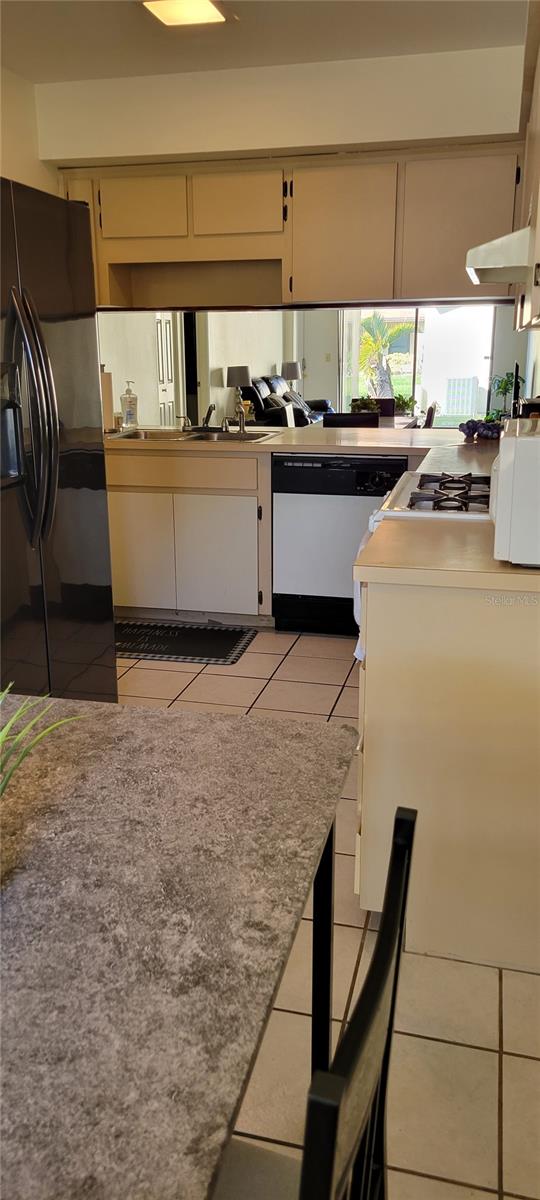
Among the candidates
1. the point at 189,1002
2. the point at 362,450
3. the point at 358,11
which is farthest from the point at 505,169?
the point at 189,1002

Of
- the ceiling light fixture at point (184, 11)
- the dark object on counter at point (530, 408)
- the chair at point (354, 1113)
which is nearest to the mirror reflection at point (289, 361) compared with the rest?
the dark object on counter at point (530, 408)

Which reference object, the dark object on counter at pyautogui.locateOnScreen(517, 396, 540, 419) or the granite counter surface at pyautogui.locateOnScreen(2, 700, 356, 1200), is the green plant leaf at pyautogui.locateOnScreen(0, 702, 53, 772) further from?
the dark object on counter at pyautogui.locateOnScreen(517, 396, 540, 419)

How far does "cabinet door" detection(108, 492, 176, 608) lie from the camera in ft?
13.7

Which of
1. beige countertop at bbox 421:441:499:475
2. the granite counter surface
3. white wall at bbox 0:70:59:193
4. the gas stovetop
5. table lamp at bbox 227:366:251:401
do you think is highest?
white wall at bbox 0:70:59:193

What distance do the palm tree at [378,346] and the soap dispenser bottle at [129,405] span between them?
1.17 m

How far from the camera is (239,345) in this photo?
456 centimetres

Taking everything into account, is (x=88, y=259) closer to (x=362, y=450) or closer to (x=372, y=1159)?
(x=362, y=450)

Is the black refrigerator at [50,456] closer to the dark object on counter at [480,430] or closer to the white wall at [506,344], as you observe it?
the dark object on counter at [480,430]

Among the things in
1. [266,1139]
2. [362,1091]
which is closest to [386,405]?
[266,1139]

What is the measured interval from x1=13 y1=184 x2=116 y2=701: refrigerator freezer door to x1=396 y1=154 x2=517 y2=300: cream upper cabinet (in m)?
1.73

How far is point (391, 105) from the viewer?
381 centimetres

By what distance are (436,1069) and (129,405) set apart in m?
3.61

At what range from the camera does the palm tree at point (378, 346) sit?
441cm

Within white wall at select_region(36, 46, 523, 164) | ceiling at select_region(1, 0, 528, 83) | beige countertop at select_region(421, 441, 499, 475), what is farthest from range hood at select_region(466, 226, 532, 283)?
white wall at select_region(36, 46, 523, 164)
